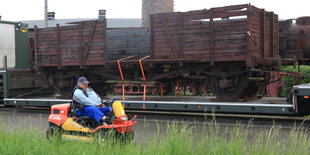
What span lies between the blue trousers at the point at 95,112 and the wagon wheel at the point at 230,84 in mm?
4601

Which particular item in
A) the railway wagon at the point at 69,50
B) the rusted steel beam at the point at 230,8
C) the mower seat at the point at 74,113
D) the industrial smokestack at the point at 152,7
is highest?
the industrial smokestack at the point at 152,7

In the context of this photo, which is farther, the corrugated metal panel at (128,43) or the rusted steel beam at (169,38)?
the corrugated metal panel at (128,43)

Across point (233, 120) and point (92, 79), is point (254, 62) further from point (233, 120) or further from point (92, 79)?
Answer: point (92, 79)

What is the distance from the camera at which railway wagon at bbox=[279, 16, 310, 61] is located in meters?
15.5

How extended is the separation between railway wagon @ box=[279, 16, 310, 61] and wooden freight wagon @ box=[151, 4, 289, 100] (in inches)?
195

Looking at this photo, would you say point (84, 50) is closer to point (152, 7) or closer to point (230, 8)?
point (230, 8)

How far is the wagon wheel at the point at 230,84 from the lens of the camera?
1021 centimetres

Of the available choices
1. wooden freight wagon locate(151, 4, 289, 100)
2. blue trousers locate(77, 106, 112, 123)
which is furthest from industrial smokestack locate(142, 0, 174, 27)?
blue trousers locate(77, 106, 112, 123)

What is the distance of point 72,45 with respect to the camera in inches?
499

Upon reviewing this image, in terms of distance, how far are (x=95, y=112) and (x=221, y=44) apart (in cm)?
505

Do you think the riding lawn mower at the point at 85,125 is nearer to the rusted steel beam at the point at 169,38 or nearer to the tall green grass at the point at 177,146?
the tall green grass at the point at 177,146

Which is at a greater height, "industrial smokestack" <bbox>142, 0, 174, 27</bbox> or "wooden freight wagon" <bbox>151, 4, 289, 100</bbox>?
"industrial smokestack" <bbox>142, 0, 174, 27</bbox>

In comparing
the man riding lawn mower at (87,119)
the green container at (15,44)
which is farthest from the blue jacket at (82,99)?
the green container at (15,44)

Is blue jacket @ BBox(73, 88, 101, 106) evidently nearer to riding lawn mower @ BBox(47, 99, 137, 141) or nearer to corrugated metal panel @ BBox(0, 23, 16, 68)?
riding lawn mower @ BBox(47, 99, 137, 141)
